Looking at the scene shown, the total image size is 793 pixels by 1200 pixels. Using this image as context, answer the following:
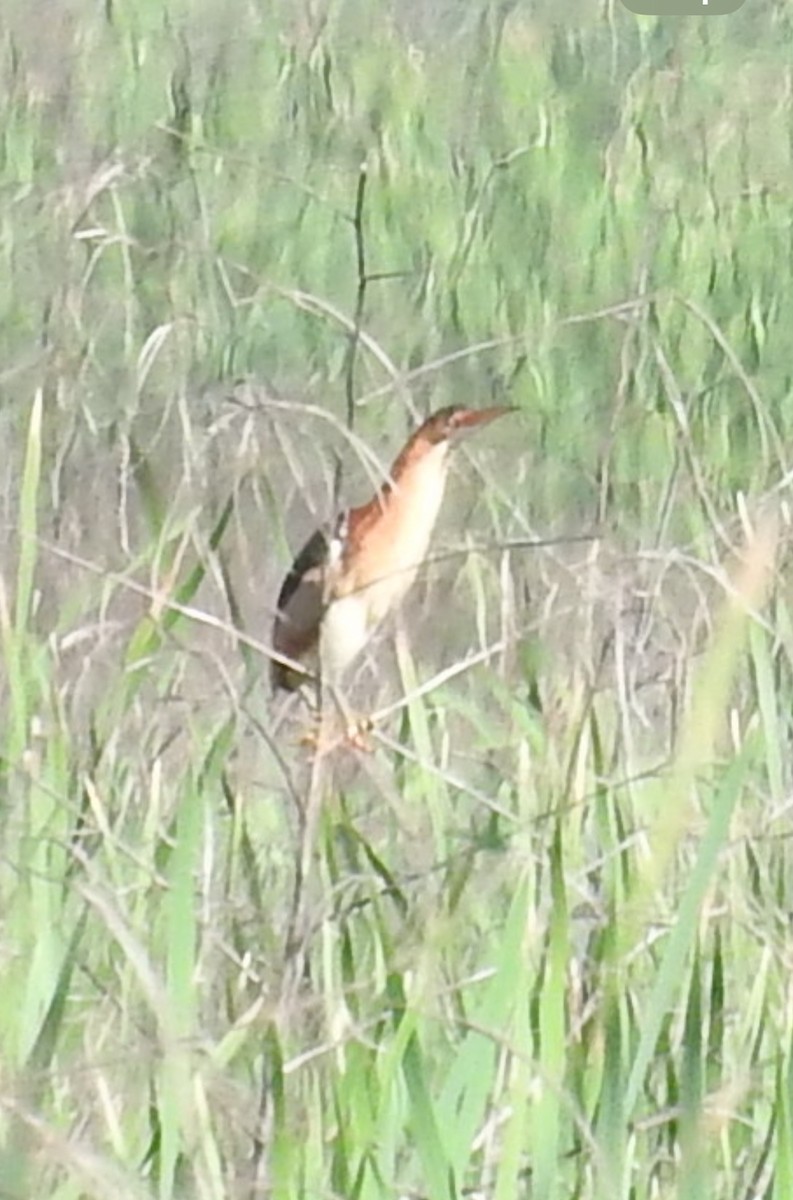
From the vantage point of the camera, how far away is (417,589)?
0.72 m

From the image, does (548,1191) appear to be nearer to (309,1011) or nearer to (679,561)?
(309,1011)

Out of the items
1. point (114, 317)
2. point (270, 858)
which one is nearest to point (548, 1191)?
point (270, 858)

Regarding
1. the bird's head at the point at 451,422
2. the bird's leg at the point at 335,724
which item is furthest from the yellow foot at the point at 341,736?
the bird's head at the point at 451,422

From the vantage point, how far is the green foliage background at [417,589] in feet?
1.95

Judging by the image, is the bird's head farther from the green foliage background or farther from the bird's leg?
the bird's leg

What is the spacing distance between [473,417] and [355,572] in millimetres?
107

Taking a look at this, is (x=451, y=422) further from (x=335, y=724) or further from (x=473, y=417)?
(x=335, y=724)

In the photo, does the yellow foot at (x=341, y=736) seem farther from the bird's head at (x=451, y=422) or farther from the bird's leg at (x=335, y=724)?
the bird's head at (x=451, y=422)

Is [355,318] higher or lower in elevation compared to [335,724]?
higher

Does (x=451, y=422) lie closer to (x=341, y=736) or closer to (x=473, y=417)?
(x=473, y=417)

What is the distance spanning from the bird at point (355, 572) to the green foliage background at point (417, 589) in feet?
0.05

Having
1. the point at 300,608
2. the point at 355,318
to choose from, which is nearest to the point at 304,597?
the point at 300,608

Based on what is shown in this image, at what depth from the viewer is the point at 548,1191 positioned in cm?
57

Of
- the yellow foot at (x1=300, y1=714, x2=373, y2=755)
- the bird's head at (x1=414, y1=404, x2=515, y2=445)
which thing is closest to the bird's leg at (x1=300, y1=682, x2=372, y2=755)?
the yellow foot at (x1=300, y1=714, x2=373, y2=755)
